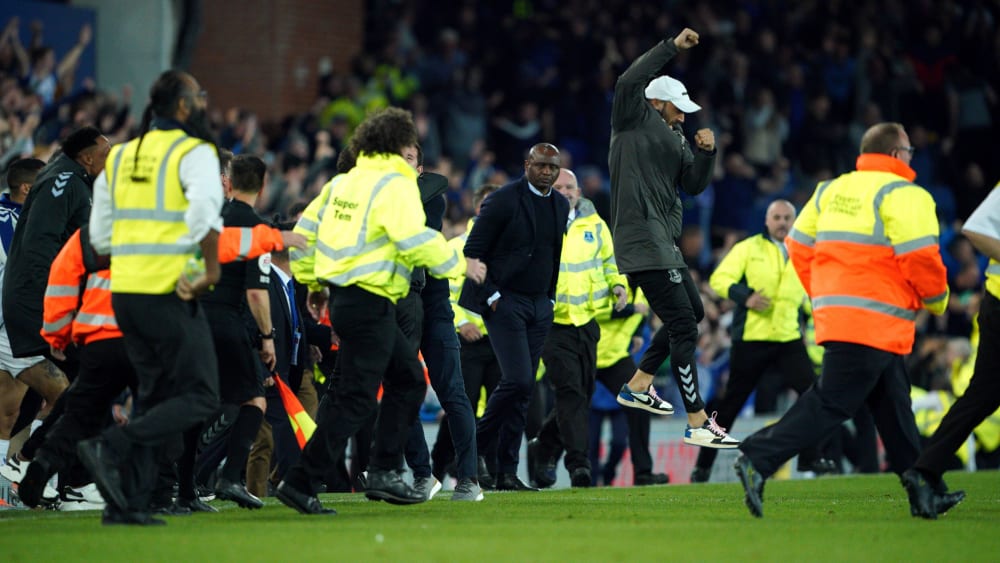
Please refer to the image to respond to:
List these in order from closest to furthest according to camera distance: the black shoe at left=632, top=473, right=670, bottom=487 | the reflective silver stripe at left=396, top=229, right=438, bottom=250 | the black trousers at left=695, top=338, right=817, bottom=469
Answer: the reflective silver stripe at left=396, top=229, right=438, bottom=250, the black shoe at left=632, top=473, right=670, bottom=487, the black trousers at left=695, top=338, right=817, bottom=469

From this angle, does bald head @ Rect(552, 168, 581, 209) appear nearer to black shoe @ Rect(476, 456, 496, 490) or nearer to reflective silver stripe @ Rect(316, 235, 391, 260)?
black shoe @ Rect(476, 456, 496, 490)

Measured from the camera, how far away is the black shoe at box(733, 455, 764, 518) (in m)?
8.99

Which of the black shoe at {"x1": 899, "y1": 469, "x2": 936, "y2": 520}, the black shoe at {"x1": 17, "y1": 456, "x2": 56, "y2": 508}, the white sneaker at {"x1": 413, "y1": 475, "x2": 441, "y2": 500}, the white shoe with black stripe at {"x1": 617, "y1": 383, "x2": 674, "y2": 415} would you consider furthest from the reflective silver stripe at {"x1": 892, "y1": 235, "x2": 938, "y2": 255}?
the black shoe at {"x1": 17, "y1": 456, "x2": 56, "y2": 508}

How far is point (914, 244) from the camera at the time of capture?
9039 mm

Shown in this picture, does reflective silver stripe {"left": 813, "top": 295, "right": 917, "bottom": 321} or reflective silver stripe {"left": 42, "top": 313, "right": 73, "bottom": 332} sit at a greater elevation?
reflective silver stripe {"left": 813, "top": 295, "right": 917, "bottom": 321}

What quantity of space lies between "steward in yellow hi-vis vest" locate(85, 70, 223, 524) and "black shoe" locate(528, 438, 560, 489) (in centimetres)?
Answer: 567

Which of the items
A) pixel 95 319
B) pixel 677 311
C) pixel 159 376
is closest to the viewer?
pixel 159 376

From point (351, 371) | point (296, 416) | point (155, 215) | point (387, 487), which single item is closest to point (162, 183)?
point (155, 215)

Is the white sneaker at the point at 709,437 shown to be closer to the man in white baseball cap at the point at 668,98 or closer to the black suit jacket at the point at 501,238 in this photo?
the black suit jacket at the point at 501,238

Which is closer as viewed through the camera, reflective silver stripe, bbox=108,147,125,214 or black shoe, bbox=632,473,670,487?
reflective silver stripe, bbox=108,147,125,214

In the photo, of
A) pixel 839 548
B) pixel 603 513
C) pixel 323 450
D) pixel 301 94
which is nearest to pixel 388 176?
pixel 323 450

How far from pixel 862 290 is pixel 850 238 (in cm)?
32

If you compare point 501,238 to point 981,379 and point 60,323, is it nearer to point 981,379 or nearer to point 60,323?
point 60,323

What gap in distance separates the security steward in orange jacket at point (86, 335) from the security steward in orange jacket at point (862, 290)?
9.83 ft
